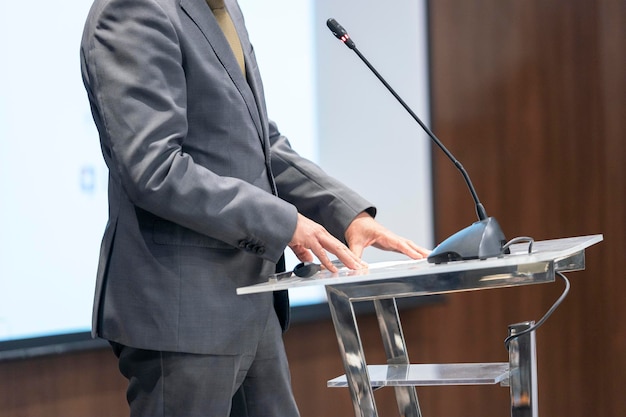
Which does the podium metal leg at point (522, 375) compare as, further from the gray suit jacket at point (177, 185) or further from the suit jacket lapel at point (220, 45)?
the suit jacket lapel at point (220, 45)

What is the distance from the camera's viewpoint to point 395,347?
1667 mm

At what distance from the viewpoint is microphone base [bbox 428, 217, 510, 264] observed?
4.09 ft

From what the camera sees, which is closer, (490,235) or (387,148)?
(490,235)

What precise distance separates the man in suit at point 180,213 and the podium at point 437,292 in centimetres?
8

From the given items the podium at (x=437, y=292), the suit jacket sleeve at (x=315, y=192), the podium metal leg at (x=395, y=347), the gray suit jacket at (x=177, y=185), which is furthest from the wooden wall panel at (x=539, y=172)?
the gray suit jacket at (x=177, y=185)

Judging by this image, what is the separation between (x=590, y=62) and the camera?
350 cm

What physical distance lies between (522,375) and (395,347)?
36 centimetres

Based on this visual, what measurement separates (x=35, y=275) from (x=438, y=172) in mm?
1815

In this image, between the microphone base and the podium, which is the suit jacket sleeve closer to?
the podium

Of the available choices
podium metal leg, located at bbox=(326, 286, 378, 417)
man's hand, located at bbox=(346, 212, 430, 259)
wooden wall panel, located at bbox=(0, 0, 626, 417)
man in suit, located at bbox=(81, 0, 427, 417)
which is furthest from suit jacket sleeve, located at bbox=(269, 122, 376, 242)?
wooden wall panel, located at bbox=(0, 0, 626, 417)

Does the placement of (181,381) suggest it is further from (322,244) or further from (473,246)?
(473,246)

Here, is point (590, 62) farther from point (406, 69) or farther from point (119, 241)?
point (119, 241)

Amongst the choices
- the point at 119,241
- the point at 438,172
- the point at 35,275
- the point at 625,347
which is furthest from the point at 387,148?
the point at 119,241

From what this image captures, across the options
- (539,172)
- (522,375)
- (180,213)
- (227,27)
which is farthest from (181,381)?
(539,172)
